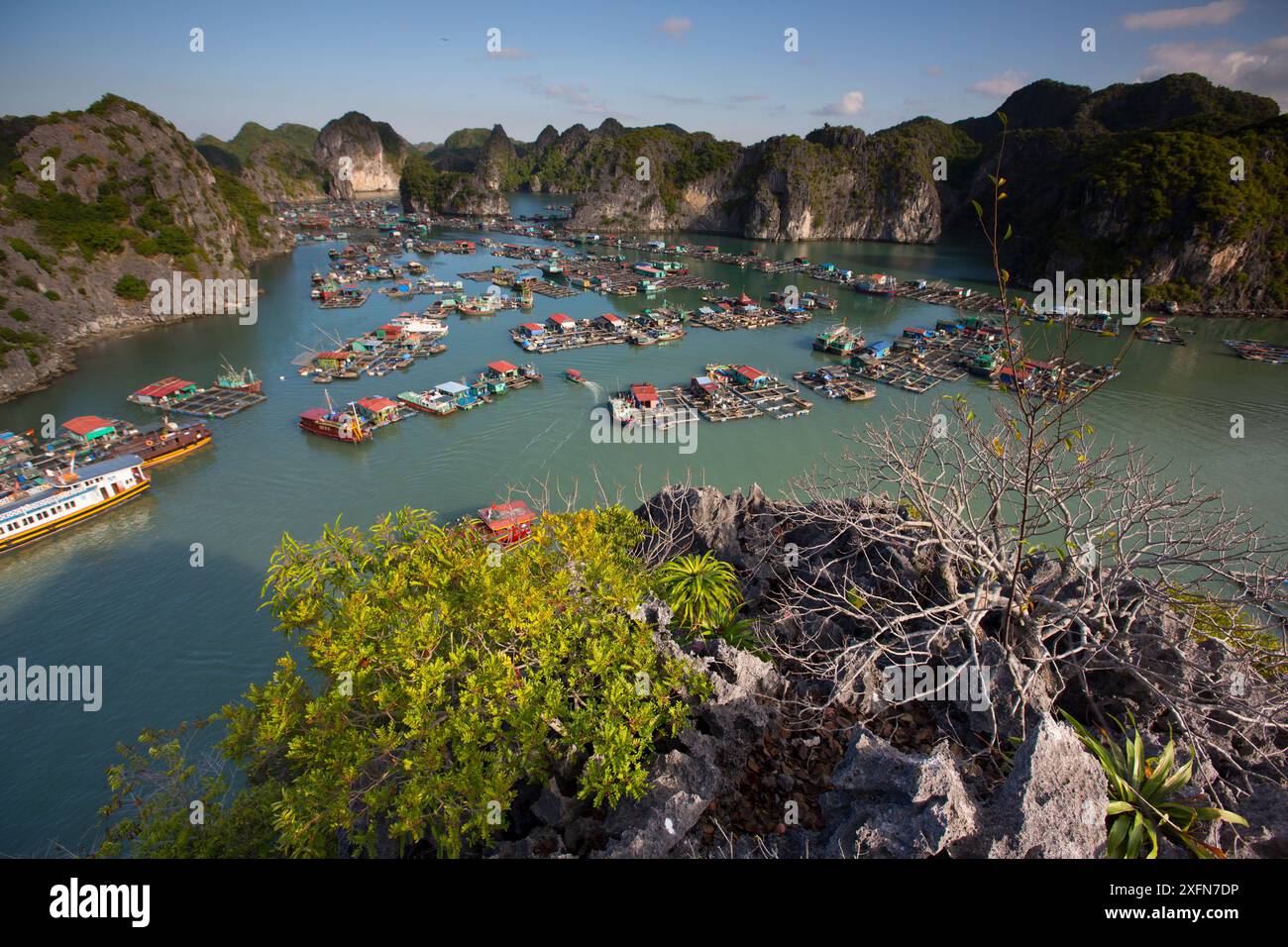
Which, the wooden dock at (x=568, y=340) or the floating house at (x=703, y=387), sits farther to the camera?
the wooden dock at (x=568, y=340)

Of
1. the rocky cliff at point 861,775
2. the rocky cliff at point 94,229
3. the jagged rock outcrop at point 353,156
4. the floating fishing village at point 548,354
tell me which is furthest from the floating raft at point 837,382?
the jagged rock outcrop at point 353,156

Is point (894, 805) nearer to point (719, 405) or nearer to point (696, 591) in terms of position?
point (696, 591)

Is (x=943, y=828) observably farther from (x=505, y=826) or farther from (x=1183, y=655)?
(x=1183, y=655)

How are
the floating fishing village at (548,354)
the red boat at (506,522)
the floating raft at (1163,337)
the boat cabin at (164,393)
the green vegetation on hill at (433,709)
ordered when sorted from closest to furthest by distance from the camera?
the green vegetation on hill at (433,709), the red boat at (506,522), the floating fishing village at (548,354), the boat cabin at (164,393), the floating raft at (1163,337)

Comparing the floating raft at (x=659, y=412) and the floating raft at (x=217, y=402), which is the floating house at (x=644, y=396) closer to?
the floating raft at (x=659, y=412)

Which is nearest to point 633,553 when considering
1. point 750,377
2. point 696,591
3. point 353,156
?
point 696,591
